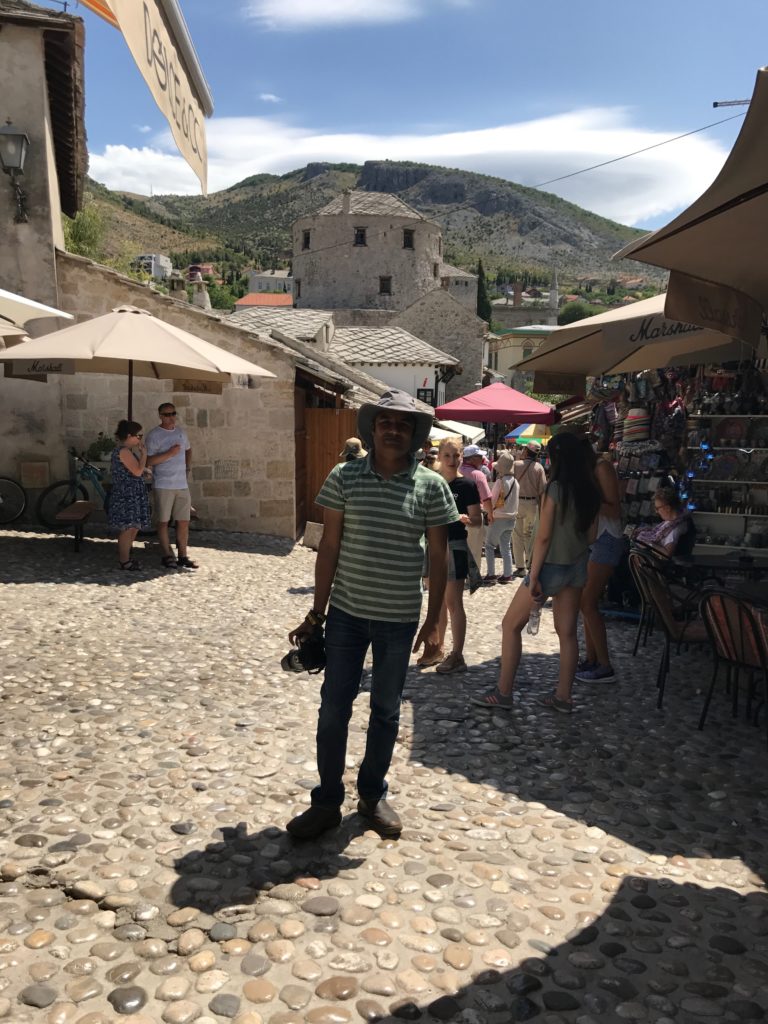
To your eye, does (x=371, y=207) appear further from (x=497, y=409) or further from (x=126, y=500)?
(x=126, y=500)

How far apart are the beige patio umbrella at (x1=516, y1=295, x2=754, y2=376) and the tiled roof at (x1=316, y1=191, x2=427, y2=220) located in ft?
170

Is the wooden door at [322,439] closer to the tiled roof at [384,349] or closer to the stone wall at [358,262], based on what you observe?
the tiled roof at [384,349]

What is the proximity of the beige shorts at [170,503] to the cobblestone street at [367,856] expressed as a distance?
3358 mm

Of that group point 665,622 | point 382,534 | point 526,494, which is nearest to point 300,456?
point 526,494

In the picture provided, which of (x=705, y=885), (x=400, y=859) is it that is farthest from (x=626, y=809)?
(x=400, y=859)

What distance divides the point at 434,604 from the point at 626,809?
1422 mm

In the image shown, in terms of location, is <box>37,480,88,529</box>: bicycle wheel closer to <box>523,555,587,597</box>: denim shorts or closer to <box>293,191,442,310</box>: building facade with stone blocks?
<box>523,555,587,597</box>: denim shorts

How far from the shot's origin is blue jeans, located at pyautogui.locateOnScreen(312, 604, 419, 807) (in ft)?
11.0

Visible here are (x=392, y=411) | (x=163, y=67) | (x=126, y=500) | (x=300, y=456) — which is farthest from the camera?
(x=300, y=456)

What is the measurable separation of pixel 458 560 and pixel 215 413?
22.5 feet

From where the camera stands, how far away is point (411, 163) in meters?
172

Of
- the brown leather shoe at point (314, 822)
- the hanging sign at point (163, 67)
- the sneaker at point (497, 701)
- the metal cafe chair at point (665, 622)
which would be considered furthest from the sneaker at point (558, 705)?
the hanging sign at point (163, 67)

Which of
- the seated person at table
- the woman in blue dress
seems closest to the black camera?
the seated person at table

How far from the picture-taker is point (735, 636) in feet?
15.8
